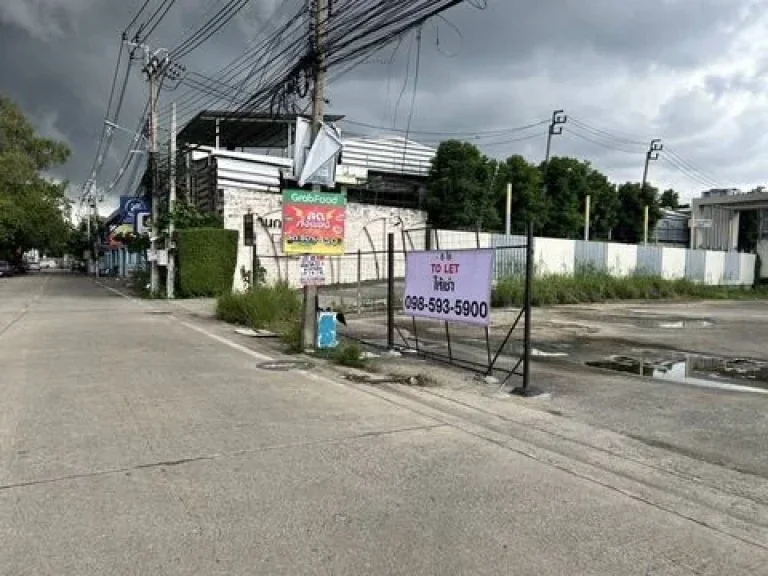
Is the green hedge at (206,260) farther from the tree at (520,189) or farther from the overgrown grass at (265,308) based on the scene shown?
the tree at (520,189)

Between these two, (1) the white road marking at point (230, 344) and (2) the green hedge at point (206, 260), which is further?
(2) the green hedge at point (206, 260)

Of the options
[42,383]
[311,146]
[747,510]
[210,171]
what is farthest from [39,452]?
[210,171]

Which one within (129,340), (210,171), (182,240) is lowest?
(129,340)

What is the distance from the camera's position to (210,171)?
3181 centimetres

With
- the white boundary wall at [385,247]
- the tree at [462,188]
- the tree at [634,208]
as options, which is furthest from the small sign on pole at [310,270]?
the tree at [634,208]

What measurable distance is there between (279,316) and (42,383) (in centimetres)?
785

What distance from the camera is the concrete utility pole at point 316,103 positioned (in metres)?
12.7

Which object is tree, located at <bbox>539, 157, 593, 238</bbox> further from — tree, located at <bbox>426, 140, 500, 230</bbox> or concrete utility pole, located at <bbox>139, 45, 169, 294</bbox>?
concrete utility pole, located at <bbox>139, 45, 169, 294</bbox>

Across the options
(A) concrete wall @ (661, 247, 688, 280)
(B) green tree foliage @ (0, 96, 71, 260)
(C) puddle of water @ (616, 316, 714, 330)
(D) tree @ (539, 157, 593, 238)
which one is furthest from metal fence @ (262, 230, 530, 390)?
(B) green tree foliage @ (0, 96, 71, 260)

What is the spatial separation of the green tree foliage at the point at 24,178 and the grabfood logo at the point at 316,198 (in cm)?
4701

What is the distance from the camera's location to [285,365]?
11.1 m

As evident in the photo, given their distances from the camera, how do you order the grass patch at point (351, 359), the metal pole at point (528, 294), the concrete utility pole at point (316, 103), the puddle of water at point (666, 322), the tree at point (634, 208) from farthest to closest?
the tree at point (634, 208) → the puddle of water at point (666, 322) → the concrete utility pole at point (316, 103) → the grass patch at point (351, 359) → the metal pole at point (528, 294)

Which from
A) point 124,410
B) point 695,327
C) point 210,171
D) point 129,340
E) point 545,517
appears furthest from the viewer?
point 210,171

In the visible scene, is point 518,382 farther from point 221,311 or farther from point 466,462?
point 221,311
